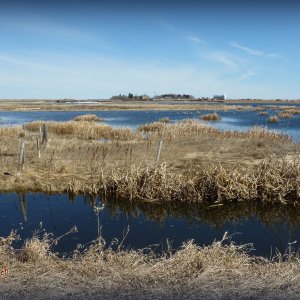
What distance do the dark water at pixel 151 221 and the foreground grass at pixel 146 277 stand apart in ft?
9.18

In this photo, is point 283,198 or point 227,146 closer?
point 283,198

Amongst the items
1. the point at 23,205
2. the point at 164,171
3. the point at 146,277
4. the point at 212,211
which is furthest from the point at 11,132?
the point at 146,277

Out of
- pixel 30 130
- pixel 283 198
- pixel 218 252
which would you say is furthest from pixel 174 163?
pixel 30 130

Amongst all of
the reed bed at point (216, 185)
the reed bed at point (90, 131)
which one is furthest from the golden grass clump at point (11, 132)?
the reed bed at point (216, 185)

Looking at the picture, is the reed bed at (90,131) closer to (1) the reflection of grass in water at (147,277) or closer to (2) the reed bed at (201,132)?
(2) the reed bed at (201,132)

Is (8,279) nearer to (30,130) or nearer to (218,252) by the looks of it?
(218,252)

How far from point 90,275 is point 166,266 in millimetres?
1241

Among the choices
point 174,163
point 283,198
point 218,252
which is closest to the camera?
point 218,252

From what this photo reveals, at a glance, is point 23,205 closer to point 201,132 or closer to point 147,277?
point 147,277

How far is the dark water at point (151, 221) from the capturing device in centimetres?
1027

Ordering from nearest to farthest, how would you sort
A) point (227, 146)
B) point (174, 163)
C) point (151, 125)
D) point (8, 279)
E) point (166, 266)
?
point (8, 279) < point (166, 266) < point (174, 163) < point (227, 146) < point (151, 125)

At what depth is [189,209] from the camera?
42.6ft

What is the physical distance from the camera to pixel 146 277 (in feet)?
19.1

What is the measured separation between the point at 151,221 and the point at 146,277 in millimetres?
6212
